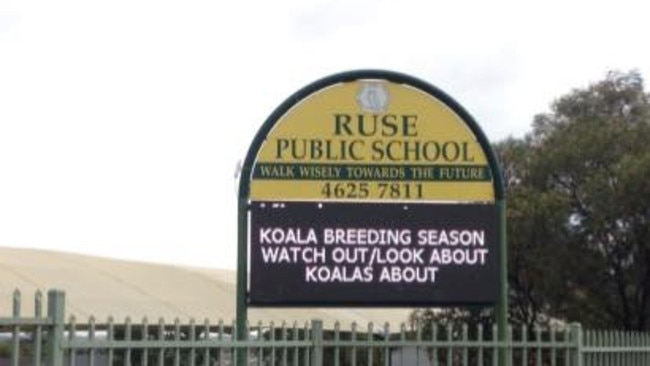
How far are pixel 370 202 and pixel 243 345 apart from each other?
273 centimetres

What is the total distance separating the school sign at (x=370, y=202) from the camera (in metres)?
11.4

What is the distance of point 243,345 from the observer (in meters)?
9.24

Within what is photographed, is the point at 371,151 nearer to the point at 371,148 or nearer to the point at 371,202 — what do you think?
the point at 371,148

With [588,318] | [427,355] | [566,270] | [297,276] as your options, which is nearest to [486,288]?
[427,355]

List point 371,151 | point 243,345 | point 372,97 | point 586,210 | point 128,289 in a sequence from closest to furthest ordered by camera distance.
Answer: point 243,345, point 371,151, point 372,97, point 586,210, point 128,289

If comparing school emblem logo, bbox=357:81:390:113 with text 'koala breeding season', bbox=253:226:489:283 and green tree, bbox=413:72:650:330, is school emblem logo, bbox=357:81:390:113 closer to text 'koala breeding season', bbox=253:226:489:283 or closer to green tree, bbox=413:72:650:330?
text 'koala breeding season', bbox=253:226:489:283

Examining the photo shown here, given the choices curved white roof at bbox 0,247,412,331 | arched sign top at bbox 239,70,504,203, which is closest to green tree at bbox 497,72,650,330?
curved white roof at bbox 0,247,412,331

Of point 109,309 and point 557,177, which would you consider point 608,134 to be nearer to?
point 557,177

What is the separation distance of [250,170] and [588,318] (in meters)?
13.6

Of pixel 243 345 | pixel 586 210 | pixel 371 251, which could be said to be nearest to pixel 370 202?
pixel 371 251

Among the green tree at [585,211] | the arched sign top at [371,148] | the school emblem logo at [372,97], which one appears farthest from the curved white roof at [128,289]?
the school emblem logo at [372,97]

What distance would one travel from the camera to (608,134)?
72.8ft

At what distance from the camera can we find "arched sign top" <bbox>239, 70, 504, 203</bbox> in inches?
455

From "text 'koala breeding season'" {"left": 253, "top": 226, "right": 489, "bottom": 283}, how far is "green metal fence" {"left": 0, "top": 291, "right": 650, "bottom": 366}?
67 centimetres
